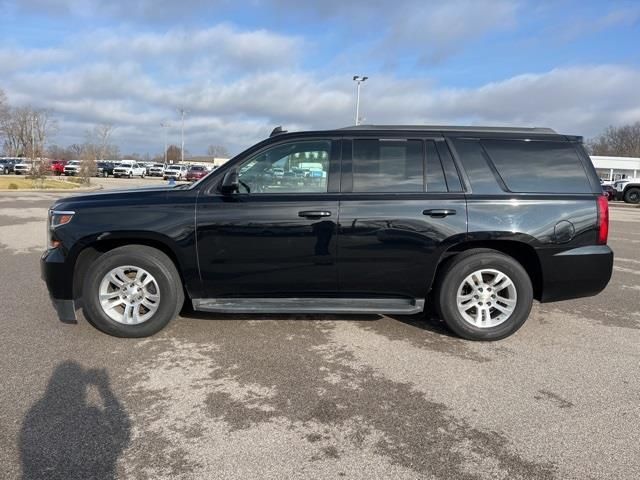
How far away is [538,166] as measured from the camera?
446cm

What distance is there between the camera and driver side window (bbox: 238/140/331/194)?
14.4 feet

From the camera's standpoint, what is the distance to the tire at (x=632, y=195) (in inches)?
1249

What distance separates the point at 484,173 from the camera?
14.5 feet

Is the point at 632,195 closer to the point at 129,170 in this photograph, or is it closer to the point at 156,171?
the point at 156,171

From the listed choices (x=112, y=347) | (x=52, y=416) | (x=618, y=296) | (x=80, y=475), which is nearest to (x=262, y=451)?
(x=80, y=475)

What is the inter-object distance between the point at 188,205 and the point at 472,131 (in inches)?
109

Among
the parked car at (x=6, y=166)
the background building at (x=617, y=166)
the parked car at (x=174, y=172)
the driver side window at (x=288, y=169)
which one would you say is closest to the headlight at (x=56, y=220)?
the driver side window at (x=288, y=169)

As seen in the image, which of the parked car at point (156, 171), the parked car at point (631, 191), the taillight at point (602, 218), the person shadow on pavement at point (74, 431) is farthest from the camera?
the parked car at point (156, 171)

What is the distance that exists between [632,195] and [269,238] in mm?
35259

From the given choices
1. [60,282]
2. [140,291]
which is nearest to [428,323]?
[140,291]

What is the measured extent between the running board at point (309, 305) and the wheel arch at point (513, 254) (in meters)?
0.45

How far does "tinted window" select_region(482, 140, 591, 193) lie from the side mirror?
7.70ft

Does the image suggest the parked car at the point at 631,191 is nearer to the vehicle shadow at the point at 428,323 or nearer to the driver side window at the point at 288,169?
the vehicle shadow at the point at 428,323

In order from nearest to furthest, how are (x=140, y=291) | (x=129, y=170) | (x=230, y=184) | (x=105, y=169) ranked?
(x=230, y=184) → (x=140, y=291) → (x=129, y=170) → (x=105, y=169)
